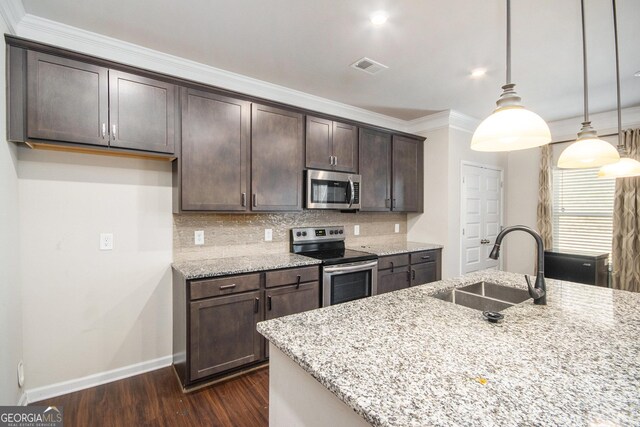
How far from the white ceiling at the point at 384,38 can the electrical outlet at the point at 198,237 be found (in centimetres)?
152

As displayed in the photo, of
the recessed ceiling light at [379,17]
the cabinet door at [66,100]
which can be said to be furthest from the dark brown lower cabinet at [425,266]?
the cabinet door at [66,100]

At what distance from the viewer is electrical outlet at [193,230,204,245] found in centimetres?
276

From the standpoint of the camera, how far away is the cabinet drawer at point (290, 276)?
2549 millimetres

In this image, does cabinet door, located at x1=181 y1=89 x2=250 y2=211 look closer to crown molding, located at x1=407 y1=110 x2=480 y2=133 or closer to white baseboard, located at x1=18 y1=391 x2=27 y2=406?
white baseboard, located at x1=18 y1=391 x2=27 y2=406

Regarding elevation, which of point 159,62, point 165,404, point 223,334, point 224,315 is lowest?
point 165,404

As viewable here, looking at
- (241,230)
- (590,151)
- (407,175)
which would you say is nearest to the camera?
(590,151)

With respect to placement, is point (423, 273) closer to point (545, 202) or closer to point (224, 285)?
point (545, 202)

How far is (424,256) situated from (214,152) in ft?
9.05

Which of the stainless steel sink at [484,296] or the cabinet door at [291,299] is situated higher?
the stainless steel sink at [484,296]

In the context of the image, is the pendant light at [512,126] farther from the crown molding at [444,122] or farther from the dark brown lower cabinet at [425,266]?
the crown molding at [444,122]

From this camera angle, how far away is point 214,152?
2566 millimetres

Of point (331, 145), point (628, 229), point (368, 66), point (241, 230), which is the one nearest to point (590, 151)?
point (368, 66)

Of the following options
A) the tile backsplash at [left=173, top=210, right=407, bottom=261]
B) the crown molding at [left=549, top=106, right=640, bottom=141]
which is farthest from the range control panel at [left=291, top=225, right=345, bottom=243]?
the crown molding at [left=549, top=106, right=640, bottom=141]

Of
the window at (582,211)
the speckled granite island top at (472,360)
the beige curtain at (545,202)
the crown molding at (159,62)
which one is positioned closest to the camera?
the speckled granite island top at (472,360)
